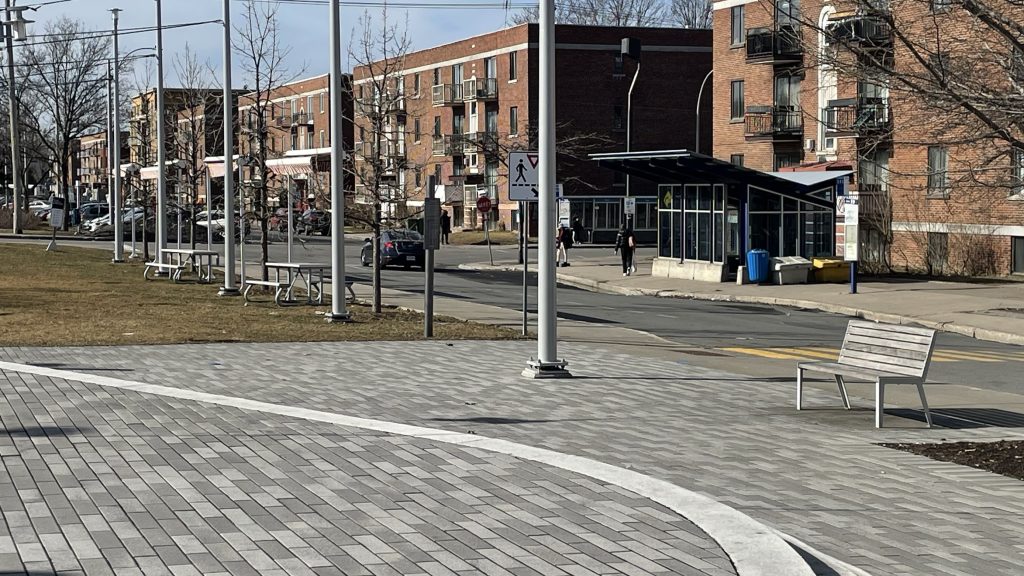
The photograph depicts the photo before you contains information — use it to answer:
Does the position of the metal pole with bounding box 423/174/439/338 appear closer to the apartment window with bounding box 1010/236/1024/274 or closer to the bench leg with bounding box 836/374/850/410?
the bench leg with bounding box 836/374/850/410

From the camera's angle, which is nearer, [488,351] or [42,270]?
[488,351]

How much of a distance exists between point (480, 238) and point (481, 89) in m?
10.9

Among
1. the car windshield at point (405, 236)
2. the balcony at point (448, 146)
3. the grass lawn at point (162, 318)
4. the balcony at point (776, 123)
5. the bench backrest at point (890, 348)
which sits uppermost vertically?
the balcony at point (448, 146)

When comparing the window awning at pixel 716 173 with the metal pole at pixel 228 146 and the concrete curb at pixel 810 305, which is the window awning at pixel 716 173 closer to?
the concrete curb at pixel 810 305

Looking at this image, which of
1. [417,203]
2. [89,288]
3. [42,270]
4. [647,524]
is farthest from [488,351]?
[417,203]

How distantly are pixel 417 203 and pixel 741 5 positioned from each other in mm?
36554

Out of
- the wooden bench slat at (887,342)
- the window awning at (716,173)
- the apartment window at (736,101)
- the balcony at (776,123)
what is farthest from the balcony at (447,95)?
the wooden bench slat at (887,342)

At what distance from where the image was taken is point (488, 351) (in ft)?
58.0

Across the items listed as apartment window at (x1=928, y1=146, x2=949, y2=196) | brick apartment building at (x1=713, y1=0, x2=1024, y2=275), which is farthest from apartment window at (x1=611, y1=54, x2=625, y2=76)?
apartment window at (x1=928, y1=146, x2=949, y2=196)

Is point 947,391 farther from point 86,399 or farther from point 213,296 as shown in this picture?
point 213,296

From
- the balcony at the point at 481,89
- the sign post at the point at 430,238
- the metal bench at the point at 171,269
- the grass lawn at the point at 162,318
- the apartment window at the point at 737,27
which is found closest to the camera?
the grass lawn at the point at 162,318

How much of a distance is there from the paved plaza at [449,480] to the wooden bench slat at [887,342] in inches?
29.5

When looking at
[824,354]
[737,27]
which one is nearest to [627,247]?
[737,27]

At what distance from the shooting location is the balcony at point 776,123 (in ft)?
166
